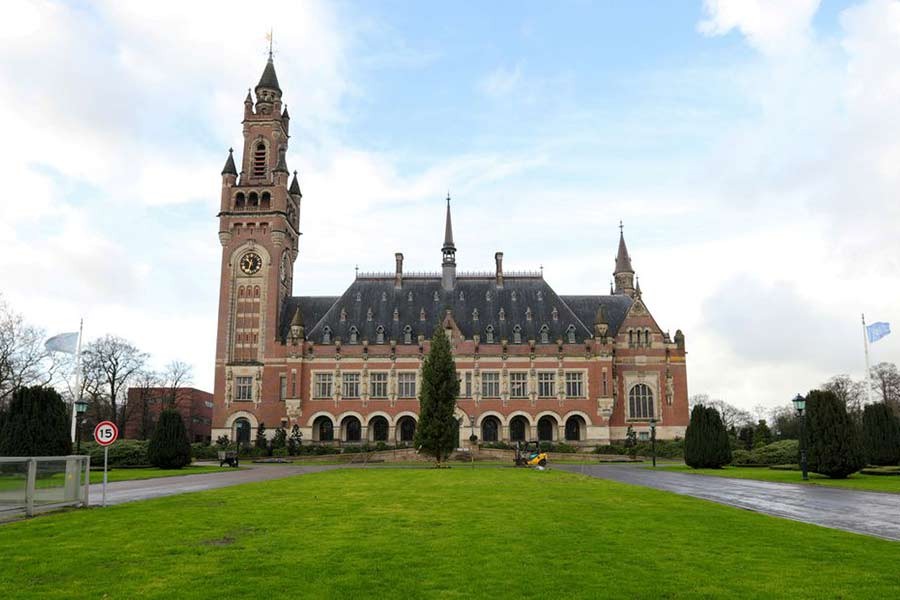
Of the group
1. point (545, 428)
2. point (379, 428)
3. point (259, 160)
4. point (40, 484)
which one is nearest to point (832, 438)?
point (40, 484)

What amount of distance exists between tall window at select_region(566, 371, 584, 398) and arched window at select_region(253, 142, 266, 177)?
3876 cm

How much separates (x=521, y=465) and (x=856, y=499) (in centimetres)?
2510

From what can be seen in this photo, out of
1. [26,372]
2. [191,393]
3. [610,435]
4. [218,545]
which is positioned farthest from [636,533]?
[191,393]

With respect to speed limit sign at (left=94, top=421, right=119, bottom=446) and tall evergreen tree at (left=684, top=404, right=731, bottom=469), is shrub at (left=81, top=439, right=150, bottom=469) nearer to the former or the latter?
speed limit sign at (left=94, top=421, right=119, bottom=446)

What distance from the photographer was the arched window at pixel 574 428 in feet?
227

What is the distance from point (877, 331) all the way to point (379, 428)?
45.0 meters

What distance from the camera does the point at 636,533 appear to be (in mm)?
14508

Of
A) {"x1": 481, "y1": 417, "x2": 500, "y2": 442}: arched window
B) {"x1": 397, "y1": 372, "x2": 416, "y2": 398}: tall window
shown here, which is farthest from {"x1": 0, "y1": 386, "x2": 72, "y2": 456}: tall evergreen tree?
{"x1": 481, "y1": 417, "x2": 500, "y2": 442}: arched window

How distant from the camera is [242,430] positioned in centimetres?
6906

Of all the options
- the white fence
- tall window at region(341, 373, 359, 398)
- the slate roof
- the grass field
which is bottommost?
the grass field

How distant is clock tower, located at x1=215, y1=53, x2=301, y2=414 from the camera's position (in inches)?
2741

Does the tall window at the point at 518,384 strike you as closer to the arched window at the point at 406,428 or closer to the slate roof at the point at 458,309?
the slate roof at the point at 458,309

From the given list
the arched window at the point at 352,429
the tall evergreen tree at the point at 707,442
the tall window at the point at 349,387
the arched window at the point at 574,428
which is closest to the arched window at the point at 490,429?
the arched window at the point at 574,428

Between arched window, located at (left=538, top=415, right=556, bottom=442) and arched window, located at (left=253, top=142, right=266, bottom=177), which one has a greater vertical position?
arched window, located at (left=253, top=142, right=266, bottom=177)
